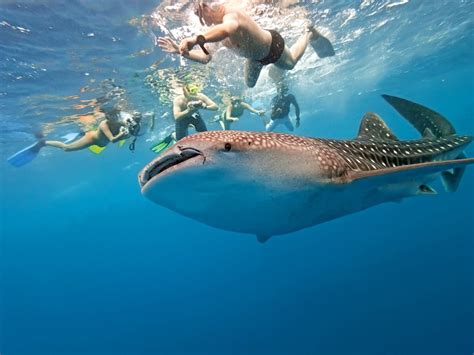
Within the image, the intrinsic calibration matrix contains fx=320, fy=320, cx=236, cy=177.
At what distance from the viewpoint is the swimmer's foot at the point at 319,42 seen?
49.2 feet

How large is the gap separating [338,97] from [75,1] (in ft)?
115

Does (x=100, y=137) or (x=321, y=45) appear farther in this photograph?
(x=321, y=45)

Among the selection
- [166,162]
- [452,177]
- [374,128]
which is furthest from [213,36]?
[452,177]

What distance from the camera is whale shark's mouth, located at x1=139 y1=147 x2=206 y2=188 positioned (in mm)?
2371

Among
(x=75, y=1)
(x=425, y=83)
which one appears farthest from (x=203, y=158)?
(x=425, y=83)

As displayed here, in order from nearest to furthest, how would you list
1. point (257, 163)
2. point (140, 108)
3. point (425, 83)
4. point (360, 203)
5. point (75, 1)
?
point (257, 163), point (360, 203), point (75, 1), point (140, 108), point (425, 83)

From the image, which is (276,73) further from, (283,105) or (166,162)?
(166,162)

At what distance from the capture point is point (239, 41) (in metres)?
7.62

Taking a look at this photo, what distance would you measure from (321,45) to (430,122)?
13353mm

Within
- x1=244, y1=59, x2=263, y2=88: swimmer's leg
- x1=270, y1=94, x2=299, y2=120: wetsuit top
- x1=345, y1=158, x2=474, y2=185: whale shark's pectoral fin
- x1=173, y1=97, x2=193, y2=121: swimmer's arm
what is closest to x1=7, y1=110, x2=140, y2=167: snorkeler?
x1=173, y1=97, x2=193, y2=121: swimmer's arm

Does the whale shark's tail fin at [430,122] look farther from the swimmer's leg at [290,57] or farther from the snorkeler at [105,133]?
the snorkeler at [105,133]

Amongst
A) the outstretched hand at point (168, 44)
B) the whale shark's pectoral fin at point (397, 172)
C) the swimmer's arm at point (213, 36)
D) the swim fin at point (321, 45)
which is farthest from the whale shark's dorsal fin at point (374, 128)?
the swim fin at point (321, 45)

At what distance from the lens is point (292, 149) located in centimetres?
302

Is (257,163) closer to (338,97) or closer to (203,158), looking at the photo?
(203,158)
